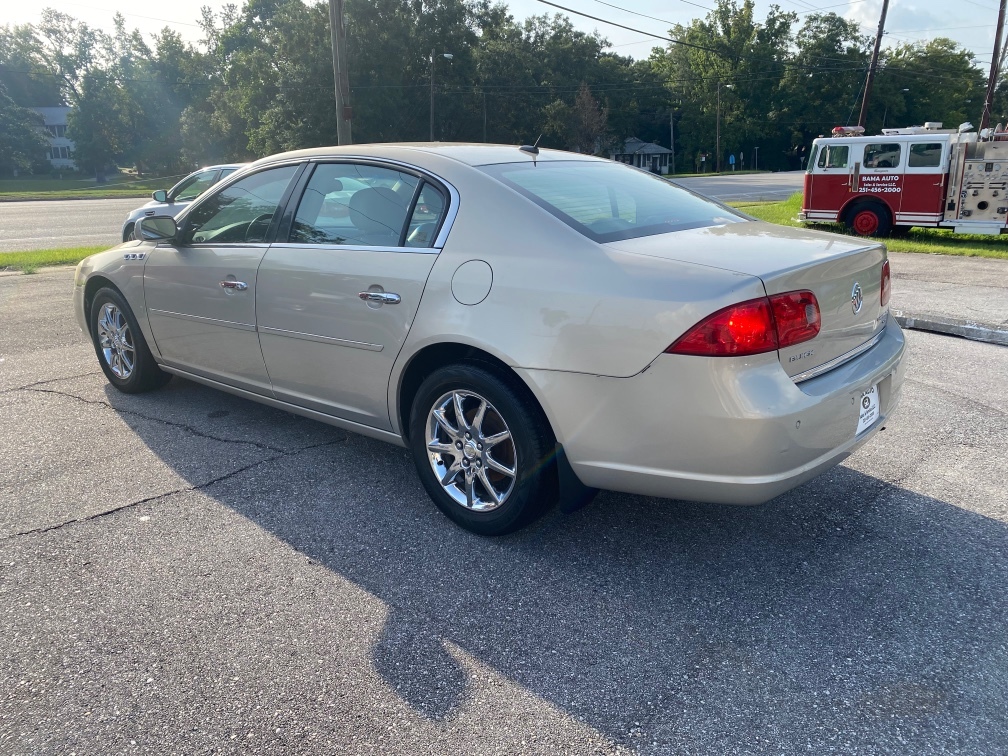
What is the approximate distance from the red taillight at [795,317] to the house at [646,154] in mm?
82490

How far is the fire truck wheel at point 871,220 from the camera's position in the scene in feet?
53.2

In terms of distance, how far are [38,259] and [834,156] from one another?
605 inches

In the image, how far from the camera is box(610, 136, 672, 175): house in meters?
83.4

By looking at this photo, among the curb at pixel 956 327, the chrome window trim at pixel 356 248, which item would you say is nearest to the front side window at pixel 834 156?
the curb at pixel 956 327

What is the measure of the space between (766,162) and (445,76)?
41.2 m

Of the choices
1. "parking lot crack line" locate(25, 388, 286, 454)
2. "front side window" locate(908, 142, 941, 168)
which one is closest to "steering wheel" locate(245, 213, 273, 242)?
"parking lot crack line" locate(25, 388, 286, 454)

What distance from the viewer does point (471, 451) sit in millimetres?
3350

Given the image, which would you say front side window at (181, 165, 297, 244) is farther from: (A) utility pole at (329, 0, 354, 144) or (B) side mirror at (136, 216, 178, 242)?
(A) utility pole at (329, 0, 354, 144)

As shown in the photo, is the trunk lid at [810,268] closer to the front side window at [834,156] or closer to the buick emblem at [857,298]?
the buick emblem at [857,298]

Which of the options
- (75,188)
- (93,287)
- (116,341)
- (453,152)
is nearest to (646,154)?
(75,188)

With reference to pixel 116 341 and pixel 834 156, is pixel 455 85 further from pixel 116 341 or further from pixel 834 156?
pixel 116 341

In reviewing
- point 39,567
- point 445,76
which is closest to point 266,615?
point 39,567

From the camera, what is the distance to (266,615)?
2846 millimetres

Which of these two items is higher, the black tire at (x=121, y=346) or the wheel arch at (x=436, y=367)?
the wheel arch at (x=436, y=367)
